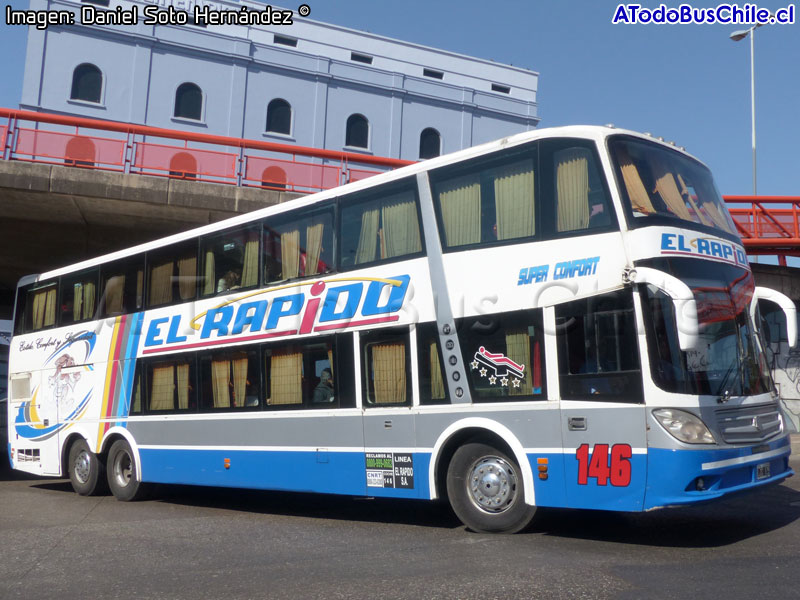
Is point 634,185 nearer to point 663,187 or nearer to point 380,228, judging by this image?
point 663,187

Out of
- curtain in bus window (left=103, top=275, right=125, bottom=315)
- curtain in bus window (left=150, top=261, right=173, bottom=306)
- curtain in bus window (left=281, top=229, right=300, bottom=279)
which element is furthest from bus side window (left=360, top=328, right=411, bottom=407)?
curtain in bus window (left=103, top=275, right=125, bottom=315)

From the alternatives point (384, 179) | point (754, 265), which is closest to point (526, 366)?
point (384, 179)

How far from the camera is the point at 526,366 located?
7.56 metres

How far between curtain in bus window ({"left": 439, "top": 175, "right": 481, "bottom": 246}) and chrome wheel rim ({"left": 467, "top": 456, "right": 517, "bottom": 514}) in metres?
2.22

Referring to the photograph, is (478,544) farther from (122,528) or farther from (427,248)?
(122,528)

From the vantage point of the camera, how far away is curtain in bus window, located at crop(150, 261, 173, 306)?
38.9 feet

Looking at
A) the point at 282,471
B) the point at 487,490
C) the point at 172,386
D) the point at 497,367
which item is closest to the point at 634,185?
the point at 497,367

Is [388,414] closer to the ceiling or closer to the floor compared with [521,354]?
closer to the floor

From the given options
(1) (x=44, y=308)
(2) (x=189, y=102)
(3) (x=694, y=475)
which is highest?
(2) (x=189, y=102)

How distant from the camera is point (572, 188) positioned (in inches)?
293

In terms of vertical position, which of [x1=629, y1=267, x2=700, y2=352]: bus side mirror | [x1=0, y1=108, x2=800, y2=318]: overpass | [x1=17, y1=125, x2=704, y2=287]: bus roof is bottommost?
[x1=629, y1=267, x2=700, y2=352]: bus side mirror

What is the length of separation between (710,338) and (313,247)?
4798mm

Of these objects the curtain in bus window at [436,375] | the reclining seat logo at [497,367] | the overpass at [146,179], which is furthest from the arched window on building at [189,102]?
the reclining seat logo at [497,367]

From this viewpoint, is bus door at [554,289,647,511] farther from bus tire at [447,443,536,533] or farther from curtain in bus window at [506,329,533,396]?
→ bus tire at [447,443,536,533]
